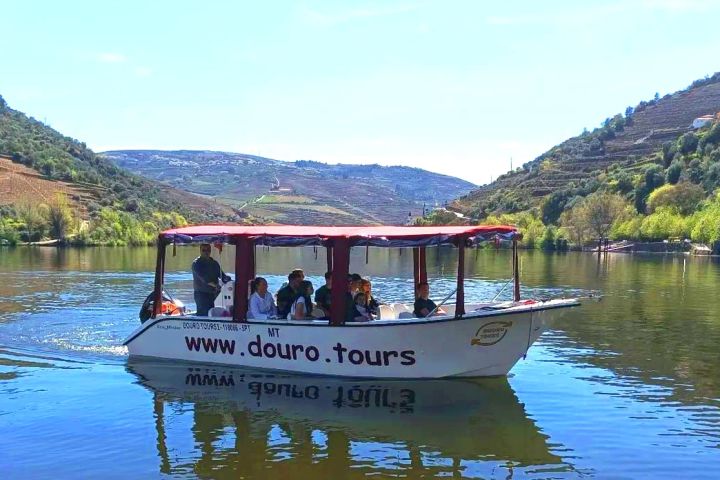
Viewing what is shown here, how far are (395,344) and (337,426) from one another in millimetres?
2897

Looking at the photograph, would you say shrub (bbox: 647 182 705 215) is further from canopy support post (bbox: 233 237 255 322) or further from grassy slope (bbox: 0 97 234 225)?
canopy support post (bbox: 233 237 255 322)

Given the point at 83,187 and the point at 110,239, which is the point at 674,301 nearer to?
the point at 110,239

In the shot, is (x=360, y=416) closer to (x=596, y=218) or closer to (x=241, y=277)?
(x=241, y=277)

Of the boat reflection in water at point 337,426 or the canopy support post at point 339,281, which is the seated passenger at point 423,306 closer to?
the boat reflection in water at point 337,426

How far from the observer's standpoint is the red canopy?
15.5 metres

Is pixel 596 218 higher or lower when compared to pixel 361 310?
higher

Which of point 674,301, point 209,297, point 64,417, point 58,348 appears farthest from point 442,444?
point 674,301

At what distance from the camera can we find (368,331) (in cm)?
1527

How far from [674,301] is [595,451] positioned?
82.5 ft

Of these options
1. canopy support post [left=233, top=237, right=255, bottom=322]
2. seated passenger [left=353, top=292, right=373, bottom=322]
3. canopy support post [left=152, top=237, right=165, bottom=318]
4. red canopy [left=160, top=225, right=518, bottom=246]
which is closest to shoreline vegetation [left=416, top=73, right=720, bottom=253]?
red canopy [left=160, top=225, right=518, bottom=246]

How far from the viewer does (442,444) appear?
12.0m

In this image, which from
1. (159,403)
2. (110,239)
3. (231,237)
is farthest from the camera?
(110,239)

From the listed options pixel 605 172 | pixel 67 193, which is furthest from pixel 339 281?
pixel 605 172

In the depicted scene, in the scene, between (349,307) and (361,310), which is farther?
(361,310)
